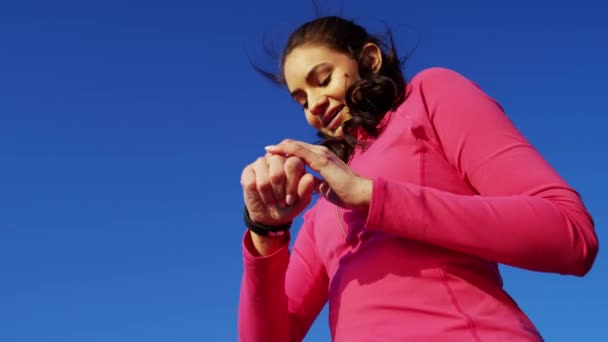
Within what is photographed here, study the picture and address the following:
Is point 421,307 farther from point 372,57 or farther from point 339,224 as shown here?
point 372,57

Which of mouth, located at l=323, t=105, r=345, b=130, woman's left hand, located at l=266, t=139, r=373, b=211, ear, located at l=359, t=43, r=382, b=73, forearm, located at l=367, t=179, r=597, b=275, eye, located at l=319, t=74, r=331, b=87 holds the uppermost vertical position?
ear, located at l=359, t=43, r=382, b=73

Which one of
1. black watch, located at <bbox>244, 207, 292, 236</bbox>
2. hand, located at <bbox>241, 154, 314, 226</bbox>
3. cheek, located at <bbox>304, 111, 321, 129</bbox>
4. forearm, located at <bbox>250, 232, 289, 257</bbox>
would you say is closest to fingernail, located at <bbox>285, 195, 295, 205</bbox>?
hand, located at <bbox>241, 154, 314, 226</bbox>

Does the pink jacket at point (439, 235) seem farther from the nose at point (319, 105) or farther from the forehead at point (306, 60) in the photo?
the forehead at point (306, 60)

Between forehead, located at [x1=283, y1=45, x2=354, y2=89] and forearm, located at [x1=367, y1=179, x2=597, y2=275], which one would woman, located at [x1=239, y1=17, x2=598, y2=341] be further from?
forehead, located at [x1=283, y1=45, x2=354, y2=89]

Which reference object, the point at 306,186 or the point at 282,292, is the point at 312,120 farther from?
the point at 306,186

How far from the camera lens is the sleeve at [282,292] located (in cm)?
327

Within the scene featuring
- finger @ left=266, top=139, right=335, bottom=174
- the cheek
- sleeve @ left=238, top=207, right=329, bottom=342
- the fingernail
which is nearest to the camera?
finger @ left=266, top=139, right=335, bottom=174

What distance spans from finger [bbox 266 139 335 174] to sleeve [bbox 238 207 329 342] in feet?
2.07

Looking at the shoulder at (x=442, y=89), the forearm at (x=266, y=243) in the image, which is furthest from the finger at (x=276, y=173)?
the shoulder at (x=442, y=89)

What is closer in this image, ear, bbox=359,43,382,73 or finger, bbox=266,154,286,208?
finger, bbox=266,154,286,208

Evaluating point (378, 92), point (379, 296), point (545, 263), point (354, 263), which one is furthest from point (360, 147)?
point (545, 263)

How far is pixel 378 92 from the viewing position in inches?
147

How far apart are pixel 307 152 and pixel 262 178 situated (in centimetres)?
19

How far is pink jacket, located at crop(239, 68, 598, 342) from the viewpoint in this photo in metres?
2.59
